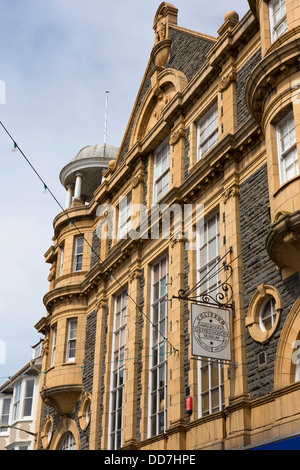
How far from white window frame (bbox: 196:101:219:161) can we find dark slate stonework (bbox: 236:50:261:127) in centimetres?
142

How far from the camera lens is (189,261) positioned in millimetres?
20984

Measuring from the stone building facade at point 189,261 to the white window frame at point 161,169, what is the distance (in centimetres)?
9

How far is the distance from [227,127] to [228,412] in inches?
340

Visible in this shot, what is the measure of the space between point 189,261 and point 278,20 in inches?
299

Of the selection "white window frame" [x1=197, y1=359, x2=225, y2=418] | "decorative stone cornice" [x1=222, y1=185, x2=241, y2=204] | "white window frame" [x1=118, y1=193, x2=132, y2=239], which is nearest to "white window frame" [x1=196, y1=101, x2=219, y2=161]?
"decorative stone cornice" [x1=222, y1=185, x2=241, y2=204]

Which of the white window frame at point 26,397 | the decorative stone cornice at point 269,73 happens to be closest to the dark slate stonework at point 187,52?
the decorative stone cornice at point 269,73

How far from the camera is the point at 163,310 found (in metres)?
22.6

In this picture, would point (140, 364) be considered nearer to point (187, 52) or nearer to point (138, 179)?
point (138, 179)

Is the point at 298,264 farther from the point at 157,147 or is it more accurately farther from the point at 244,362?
the point at 157,147

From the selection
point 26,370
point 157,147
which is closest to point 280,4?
point 157,147

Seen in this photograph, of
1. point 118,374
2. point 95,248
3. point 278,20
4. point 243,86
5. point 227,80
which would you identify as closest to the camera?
point 278,20

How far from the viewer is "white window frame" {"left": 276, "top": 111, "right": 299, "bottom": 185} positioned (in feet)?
52.6

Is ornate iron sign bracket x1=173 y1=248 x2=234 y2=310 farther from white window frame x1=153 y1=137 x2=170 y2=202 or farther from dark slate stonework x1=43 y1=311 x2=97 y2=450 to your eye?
dark slate stonework x1=43 y1=311 x2=97 y2=450

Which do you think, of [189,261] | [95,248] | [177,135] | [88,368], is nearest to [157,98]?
[177,135]
